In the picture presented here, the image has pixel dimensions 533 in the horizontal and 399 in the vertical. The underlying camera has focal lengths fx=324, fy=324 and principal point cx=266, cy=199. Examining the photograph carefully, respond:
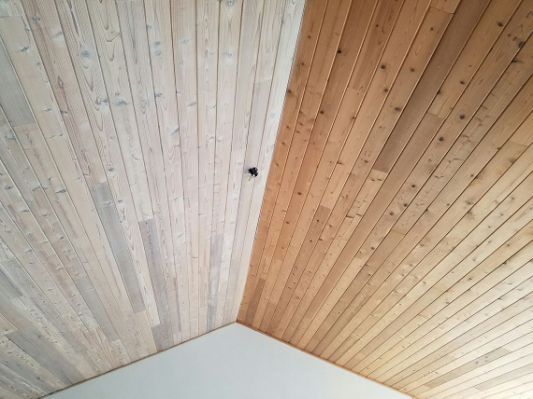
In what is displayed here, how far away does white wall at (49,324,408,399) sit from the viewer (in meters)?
3.12

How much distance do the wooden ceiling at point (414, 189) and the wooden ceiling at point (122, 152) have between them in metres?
0.18

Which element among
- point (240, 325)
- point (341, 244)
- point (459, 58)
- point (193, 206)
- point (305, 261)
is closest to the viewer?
point (459, 58)

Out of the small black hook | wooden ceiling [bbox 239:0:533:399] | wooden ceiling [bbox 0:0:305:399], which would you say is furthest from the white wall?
the small black hook

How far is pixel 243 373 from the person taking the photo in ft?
11.0

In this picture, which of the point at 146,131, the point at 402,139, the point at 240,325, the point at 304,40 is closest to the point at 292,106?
the point at 304,40

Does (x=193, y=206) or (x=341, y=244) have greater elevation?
(x=341, y=244)

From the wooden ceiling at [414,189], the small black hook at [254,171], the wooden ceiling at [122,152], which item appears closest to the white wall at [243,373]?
the wooden ceiling at [414,189]

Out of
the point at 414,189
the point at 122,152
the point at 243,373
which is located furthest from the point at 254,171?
the point at 243,373

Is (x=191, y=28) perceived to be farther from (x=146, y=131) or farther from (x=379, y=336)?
(x=379, y=336)

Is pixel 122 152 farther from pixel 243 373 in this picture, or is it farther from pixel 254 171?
pixel 243 373

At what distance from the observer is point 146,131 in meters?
1.22

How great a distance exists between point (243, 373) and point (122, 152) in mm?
2902

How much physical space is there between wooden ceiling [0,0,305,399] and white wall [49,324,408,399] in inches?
43.8

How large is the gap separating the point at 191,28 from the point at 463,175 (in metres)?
1.20
